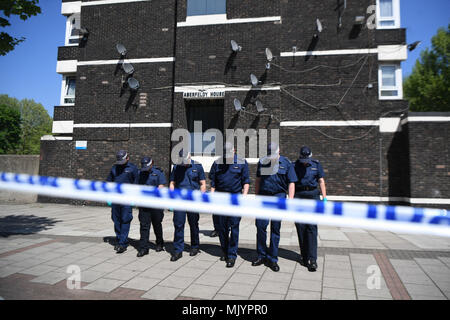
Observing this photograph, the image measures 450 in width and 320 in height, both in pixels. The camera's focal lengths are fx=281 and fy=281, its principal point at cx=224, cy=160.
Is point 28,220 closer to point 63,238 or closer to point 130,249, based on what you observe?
point 63,238

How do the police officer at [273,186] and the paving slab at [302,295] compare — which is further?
the police officer at [273,186]

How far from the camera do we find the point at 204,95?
1191cm

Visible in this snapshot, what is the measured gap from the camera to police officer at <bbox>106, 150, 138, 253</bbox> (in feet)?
18.0

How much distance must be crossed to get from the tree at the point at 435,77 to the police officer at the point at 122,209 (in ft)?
67.8

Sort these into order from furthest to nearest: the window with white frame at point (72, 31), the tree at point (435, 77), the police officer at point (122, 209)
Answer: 1. the tree at point (435, 77)
2. the window with white frame at point (72, 31)
3. the police officer at point (122, 209)

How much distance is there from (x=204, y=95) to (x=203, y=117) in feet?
3.27

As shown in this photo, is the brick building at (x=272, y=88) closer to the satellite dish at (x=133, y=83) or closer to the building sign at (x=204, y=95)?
the building sign at (x=204, y=95)

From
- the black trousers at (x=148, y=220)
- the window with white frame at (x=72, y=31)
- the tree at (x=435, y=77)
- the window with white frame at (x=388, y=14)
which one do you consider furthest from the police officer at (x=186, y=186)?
the tree at (x=435, y=77)

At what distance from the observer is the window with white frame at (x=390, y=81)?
11797 mm

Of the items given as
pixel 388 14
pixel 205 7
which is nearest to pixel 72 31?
pixel 205 7

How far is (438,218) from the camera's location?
2236 millimetres

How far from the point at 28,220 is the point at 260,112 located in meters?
8.88

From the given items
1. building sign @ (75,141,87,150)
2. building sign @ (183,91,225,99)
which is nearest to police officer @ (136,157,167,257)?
building sign @ (183,91,225,99)

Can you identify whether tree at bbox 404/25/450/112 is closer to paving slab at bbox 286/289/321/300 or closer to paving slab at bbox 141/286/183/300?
paving slab at bbox 286/289/321/300
